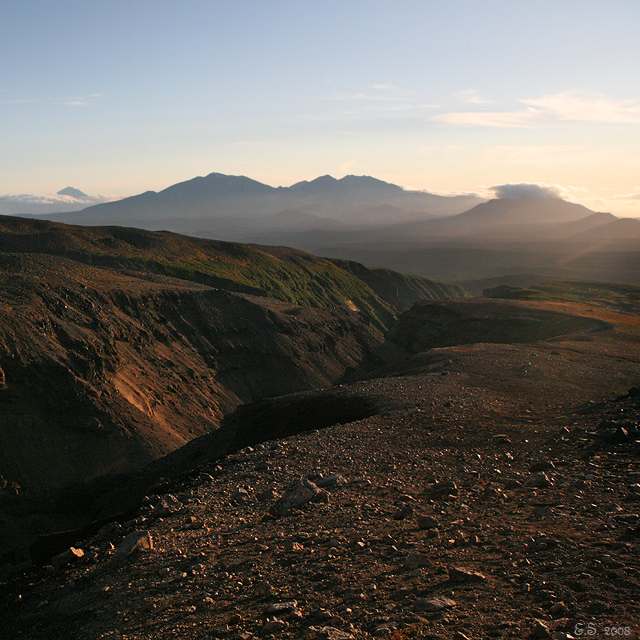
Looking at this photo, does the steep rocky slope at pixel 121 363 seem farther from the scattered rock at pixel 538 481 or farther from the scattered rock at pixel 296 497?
the scattered rock at pixel 538 481

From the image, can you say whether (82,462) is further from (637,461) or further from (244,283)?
(244,283)

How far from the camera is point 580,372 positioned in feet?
103

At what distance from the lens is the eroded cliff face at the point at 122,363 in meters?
29.6

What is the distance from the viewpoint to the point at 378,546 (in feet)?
33.6

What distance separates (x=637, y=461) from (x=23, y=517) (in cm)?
2566

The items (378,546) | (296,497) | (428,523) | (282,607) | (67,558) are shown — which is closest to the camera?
(282,607)

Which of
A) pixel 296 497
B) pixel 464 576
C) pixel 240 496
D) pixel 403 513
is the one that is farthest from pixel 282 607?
pixel 240 496

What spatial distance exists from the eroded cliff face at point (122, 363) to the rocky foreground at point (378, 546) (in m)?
15.3

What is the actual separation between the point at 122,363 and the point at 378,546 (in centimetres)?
3034

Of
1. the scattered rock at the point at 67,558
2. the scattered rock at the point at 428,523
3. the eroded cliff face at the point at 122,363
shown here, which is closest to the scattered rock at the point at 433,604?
the scattered rock at the point at 428,523

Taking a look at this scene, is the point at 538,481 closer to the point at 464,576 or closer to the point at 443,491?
the point at 443,491

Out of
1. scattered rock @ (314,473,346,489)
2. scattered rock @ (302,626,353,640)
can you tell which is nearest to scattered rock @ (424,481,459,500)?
scattered rock @ (314,473,346,489)

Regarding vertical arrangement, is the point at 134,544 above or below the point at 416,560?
below

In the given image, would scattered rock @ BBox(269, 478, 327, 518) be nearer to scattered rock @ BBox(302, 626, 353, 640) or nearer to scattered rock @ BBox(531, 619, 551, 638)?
scattered rock @ BBox(302, 626, 353, 640)
